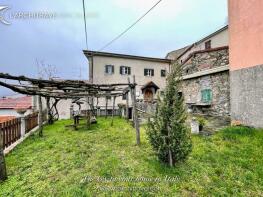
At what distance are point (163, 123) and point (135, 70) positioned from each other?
61.2ft

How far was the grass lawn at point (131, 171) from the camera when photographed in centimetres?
372

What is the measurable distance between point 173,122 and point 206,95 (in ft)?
27.7

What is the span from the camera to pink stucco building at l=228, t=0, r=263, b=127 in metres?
7.65

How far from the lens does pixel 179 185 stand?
3.89m

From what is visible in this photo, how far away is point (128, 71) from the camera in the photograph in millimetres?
22203

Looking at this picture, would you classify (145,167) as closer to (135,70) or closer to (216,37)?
(135,70)

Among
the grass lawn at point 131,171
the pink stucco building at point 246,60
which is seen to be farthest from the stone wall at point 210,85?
the grass lawn at point 131,171

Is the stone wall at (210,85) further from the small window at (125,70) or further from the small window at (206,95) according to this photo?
the small window at (125,70)

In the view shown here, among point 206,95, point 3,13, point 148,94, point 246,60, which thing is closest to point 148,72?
point 148,94

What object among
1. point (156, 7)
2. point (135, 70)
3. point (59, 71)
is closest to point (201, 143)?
point (156, 7)

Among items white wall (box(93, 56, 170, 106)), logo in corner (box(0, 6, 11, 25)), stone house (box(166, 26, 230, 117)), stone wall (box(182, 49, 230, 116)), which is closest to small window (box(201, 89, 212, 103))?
stone house (box(166, 26, 230, 117))

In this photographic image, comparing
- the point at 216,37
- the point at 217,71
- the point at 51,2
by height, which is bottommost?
the point at 217,71

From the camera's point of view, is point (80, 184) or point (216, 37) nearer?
point (80, 184)

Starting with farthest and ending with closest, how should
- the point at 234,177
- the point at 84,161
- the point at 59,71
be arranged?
the point at 59,71 → the point at 84,161 → the point at 234,177
